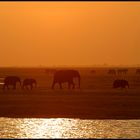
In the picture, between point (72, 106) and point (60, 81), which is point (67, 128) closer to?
point (72, 106)

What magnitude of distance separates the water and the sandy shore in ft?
3.17

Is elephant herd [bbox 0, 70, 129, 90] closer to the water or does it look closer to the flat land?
the flat land

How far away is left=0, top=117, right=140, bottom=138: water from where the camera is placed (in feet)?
57.4

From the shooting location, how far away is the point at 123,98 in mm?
26281

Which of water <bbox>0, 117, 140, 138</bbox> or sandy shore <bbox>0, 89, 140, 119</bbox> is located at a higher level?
sandy shore <bbox>0, 89, 140, 119</bbox>

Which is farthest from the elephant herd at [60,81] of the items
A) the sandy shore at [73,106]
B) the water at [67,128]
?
the water at [67,128]

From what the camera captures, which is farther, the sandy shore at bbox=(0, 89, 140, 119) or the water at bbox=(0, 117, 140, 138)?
the sandy shore at bbox=(0, 89, 140, 119)

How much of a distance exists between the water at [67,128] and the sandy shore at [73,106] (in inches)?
38.1

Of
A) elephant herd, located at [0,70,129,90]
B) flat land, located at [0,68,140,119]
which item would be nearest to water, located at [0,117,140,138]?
flat land, located at [0,68,140,119]

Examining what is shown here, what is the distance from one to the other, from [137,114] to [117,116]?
975 millimetres

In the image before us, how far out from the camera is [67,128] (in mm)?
18516

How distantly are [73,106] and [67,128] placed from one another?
472cm

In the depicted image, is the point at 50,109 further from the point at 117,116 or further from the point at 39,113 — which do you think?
the point at 117,116

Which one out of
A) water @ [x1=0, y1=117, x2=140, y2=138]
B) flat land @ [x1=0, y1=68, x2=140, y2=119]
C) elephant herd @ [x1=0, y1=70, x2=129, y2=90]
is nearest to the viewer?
water @ [x1=0, y1=117, x2=140, y2=138]
